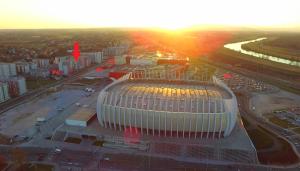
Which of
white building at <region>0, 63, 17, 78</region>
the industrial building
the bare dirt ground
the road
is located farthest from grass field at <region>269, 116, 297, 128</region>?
white building at <region>0, 63, 17, 78</region>

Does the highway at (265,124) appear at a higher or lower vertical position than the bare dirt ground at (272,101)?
lower

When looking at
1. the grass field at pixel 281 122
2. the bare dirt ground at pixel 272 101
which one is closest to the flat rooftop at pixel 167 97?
the grass field at pixel 281 122

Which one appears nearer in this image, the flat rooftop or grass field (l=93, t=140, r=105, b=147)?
the flat rooftop

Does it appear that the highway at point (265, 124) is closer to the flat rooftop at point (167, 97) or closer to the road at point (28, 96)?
the flat rooftop at point (167, 97)

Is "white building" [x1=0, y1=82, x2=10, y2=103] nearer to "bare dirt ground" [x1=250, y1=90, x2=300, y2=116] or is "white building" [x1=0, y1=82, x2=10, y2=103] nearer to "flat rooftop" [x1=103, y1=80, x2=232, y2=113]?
"flat rooftop" [x1=103, y1=80, x2=232, y2=113]

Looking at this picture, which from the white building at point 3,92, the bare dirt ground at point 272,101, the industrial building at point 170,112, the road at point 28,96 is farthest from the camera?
the white building at point 3,92

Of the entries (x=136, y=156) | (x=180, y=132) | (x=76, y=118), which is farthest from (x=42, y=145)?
(x=180, y=132)

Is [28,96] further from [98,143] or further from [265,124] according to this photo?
[265,124]

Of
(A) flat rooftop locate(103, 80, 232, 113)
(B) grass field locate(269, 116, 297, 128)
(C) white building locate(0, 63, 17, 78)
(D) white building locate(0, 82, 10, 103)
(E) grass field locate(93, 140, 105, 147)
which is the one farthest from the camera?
(C) white building locate(0, 63, 17, 78)

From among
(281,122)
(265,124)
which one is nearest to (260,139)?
(265,124)
